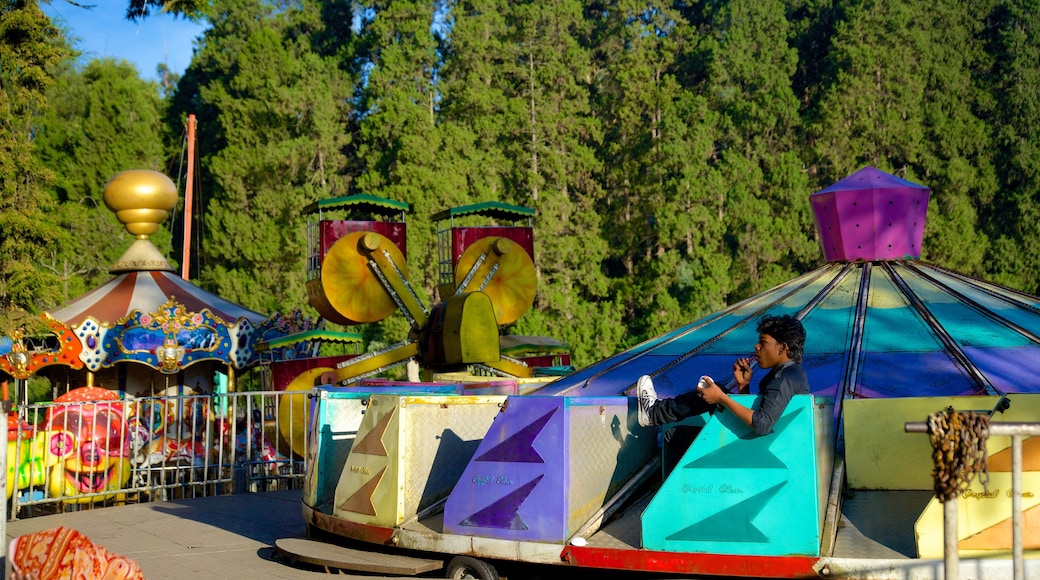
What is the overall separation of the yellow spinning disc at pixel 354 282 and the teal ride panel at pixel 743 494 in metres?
8.99

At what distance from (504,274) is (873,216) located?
6656 millimetres

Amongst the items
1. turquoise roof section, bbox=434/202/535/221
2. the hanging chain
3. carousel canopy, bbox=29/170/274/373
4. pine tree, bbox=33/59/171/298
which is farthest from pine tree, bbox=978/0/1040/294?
the hanging chain

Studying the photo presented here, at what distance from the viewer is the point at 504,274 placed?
15.7 meters

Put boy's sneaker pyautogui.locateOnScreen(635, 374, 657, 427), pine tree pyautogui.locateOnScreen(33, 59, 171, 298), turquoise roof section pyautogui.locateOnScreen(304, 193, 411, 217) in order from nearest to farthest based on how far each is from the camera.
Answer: boy's sneaker pyautogui.locateOnScreen(635, 374, 657, 427) → turquoise roof section pyautogui.locateOnScreen(304, 193, 411, 217) → pine tree pyautogui.locateOnScreen(33, 59, 171, 298)

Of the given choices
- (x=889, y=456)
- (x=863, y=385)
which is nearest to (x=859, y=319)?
(x=863, y=385)

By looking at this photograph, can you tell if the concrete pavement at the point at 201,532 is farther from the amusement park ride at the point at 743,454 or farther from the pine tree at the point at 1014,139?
the pine tree at the point at 1014,139

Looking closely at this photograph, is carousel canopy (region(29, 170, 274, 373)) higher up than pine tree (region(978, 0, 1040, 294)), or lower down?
lower down

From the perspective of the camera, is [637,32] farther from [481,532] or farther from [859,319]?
[481,532]

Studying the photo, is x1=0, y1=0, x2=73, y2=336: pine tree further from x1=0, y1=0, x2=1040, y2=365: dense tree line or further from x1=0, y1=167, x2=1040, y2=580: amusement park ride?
x1=0, y1=0, x2=1040, y2=365: dense tree line

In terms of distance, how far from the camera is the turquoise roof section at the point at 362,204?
15125 mm

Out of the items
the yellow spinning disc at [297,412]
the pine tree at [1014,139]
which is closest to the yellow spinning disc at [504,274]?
the yellow spinning disc at [297,412]

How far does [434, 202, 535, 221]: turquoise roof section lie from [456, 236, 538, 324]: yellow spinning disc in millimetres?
704

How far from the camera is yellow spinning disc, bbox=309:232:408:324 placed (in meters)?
14.3

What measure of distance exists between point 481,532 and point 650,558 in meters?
1.05
